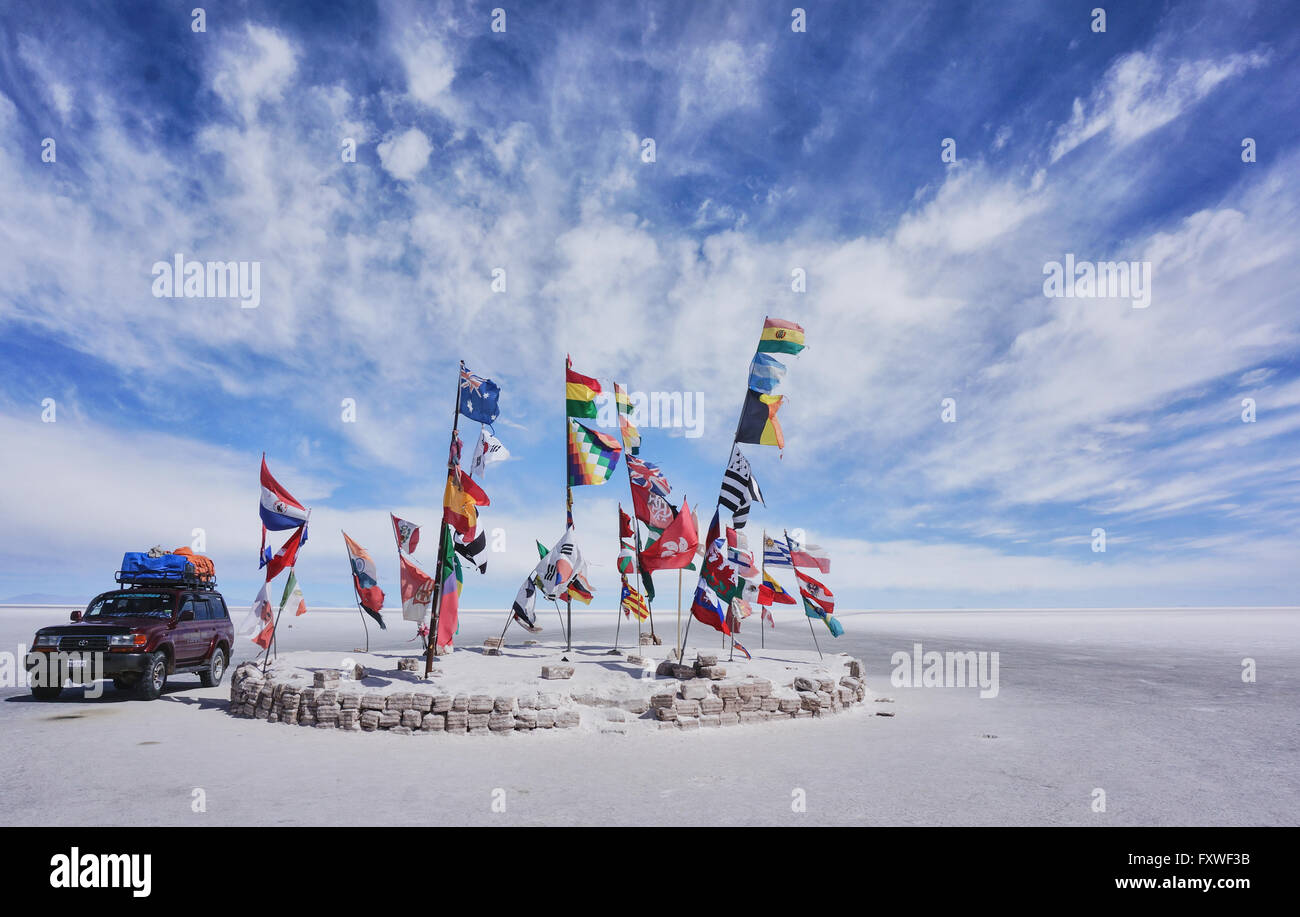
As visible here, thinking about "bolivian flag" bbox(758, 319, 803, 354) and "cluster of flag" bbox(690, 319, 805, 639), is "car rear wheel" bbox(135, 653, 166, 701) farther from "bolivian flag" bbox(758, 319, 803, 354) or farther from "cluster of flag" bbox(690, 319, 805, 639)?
"bolivian flag" bbox(758, 319, 803, 354)

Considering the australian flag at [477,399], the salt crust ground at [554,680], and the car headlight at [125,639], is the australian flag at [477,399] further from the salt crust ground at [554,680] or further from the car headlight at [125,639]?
the car headlight at [125,639]

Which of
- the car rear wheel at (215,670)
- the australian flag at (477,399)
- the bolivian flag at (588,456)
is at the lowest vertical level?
the car rear wheel at (215,670)

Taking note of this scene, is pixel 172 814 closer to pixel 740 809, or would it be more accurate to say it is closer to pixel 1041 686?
pixel 740 809

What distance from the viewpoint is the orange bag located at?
1903 cm

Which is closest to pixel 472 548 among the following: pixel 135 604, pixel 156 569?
pixel 135 604

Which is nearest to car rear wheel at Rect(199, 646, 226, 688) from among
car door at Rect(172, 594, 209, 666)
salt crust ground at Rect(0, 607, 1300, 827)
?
car door at Rect(172, 594, 209, 666)

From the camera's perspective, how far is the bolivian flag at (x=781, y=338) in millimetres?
15047

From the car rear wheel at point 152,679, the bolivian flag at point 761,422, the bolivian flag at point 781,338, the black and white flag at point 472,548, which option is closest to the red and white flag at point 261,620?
the car rear wheel at point 152,679

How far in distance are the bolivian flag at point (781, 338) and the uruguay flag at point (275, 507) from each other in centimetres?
1157

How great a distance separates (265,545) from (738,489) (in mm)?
11153

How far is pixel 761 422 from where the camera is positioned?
1506cm

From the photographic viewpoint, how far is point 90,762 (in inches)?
381

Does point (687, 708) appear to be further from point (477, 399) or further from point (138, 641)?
point (138, 641)
